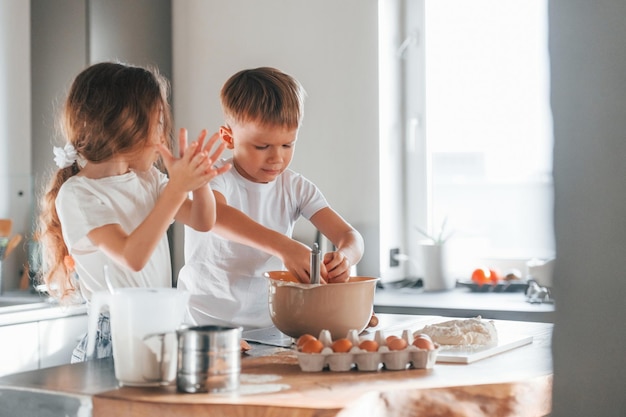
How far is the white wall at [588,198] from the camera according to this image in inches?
23.9

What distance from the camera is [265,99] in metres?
1.73

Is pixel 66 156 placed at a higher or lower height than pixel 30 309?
higher

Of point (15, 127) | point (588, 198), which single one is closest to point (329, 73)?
point (15, 127)

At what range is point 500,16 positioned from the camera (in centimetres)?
308

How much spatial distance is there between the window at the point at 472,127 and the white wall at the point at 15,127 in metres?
1.36

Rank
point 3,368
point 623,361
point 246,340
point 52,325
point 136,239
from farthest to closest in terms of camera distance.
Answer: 1. point 52,325
2. point 3,368
3. point 246,340
4. point 136,239
5. point 623,361

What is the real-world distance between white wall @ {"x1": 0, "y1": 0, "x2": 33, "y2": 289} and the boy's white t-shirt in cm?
130

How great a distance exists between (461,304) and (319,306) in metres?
1.30

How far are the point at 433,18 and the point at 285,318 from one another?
212 cm

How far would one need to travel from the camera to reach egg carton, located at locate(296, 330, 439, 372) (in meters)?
1.22

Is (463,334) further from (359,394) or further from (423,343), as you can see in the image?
(359,394)

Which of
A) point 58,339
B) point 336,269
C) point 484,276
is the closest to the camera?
point 336,269

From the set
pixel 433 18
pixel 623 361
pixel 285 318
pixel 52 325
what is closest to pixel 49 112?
pixel 52 325

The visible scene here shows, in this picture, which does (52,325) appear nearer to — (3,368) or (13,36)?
(3,368)
